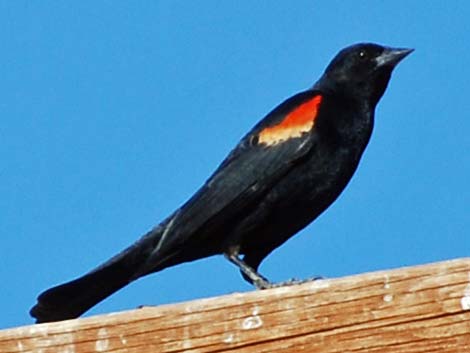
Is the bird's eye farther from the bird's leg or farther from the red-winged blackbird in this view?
the bird's leg

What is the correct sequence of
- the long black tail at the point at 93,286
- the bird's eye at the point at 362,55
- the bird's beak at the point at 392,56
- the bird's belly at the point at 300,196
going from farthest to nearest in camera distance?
the bird's eye at the point at 362,55 < the bird's beak at the point at 392,56 < the bird's belly at the point at 300,196 < the long black tail at the point at 93,286

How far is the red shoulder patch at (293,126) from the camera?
477 cm

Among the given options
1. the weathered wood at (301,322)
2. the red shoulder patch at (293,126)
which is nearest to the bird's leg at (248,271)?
the red shoulder patch at (293,126)

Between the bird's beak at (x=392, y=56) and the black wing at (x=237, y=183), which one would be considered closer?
the black wing at (x=237, y=183)

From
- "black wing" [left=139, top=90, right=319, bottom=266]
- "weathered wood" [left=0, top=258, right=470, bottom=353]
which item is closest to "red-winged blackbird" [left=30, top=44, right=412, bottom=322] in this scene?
"black wing" [left=139, top=90, right=319, bottom=266]

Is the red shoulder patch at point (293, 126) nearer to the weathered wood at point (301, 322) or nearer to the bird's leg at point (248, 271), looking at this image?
the bird's leg at point (248, 271)

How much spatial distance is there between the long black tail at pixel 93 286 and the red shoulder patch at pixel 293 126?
0.64 metres

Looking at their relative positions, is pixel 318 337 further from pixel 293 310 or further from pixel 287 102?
pixel 287 102

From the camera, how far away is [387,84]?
5395 mm

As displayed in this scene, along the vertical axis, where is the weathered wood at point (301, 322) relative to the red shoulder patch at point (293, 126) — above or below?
below

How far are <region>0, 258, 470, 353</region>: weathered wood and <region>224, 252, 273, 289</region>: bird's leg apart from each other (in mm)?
2300

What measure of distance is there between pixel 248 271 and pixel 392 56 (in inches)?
53.7

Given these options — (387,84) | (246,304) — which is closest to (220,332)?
(246,304)

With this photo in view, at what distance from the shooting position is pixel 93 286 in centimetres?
399
